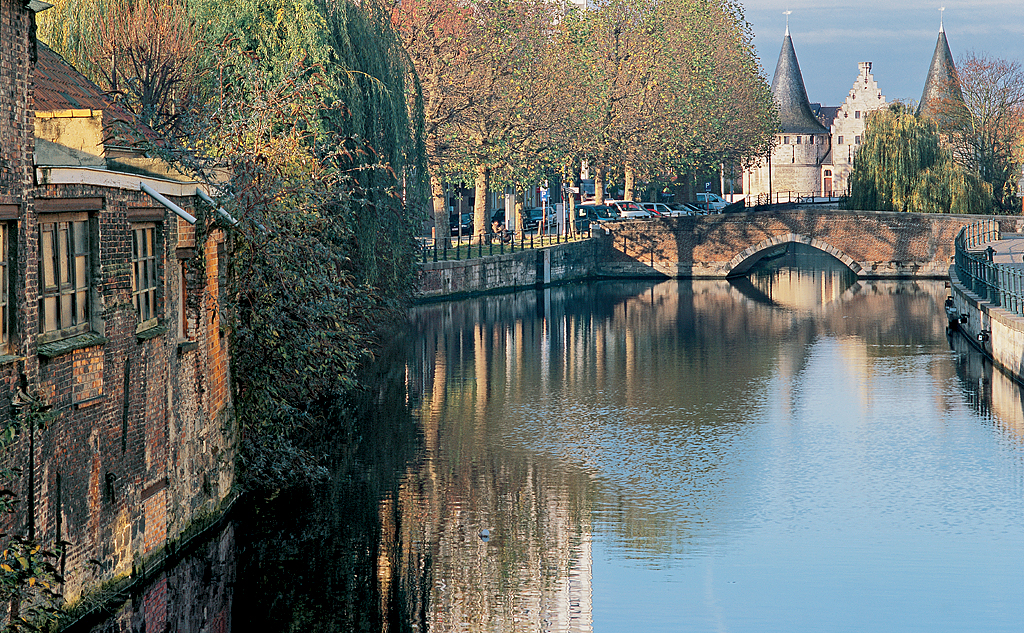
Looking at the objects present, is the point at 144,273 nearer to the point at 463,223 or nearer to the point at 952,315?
the point at 952,315

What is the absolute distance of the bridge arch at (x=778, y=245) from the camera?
5275 centimetres

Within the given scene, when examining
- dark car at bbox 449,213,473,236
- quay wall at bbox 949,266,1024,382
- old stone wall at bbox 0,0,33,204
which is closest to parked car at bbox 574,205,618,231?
dark car at bbox 449,213,473,236

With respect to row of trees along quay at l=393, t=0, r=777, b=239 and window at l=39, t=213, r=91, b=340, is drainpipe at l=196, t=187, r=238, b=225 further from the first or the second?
row of trees along quay at l=393, t=0, r=777, b=239

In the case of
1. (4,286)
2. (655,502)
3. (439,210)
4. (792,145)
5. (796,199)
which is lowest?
(655,502)

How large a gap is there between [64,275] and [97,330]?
65 centimetres

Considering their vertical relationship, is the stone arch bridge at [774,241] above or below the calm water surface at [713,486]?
above

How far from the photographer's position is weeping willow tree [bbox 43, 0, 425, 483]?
15.5m

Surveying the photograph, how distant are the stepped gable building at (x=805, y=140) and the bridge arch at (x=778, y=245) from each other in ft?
145

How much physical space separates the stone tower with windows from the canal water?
71.1 meters

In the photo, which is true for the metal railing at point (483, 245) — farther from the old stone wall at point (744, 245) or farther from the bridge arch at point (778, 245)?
the bridge arch at point (778, 245)

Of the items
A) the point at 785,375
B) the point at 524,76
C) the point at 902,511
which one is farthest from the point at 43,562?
the point at 524,76

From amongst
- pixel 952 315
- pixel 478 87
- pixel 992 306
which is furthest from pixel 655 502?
pixel 478 87

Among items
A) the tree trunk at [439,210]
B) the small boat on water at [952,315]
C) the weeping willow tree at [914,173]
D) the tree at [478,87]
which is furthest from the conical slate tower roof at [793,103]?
the small boat on water at [952,315]

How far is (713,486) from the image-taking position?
663 inches
